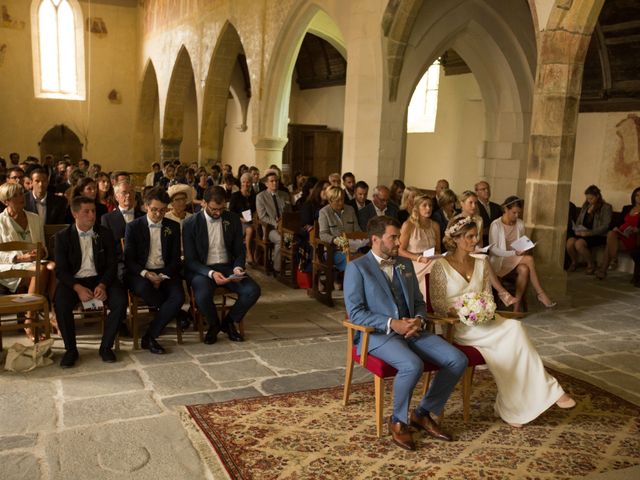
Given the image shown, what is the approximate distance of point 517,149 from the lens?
11.2 meters

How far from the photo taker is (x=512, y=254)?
676 centimetres

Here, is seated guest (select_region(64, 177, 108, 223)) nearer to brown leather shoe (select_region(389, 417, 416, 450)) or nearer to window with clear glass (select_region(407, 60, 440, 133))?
brown leather shoe (select_region(389, 417, 416, 450))

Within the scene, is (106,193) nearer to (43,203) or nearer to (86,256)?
(43,203)

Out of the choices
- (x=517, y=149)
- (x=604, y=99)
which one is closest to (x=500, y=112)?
(x=517, y=149)

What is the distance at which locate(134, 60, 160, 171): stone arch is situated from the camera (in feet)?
76.7

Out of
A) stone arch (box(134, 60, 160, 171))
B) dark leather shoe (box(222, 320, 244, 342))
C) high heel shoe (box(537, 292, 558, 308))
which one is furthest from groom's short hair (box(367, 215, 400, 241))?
stone arch (box(134, 60, 160, 171))

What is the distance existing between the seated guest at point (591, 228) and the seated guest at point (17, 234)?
7.40m

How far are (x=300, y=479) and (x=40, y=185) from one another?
4624 millimetres

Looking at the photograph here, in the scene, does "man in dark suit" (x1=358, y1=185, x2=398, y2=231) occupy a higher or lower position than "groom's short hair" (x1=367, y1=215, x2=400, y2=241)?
lower

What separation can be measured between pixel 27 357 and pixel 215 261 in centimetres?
174

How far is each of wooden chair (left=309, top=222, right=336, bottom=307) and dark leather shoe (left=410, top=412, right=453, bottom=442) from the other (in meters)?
3.15

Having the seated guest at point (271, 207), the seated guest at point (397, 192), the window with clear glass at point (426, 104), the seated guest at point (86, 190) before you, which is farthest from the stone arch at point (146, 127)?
the seated guest at point (86, 190)

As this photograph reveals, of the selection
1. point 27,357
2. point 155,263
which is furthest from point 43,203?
point 27,357

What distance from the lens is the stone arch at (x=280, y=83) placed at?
1205cm
